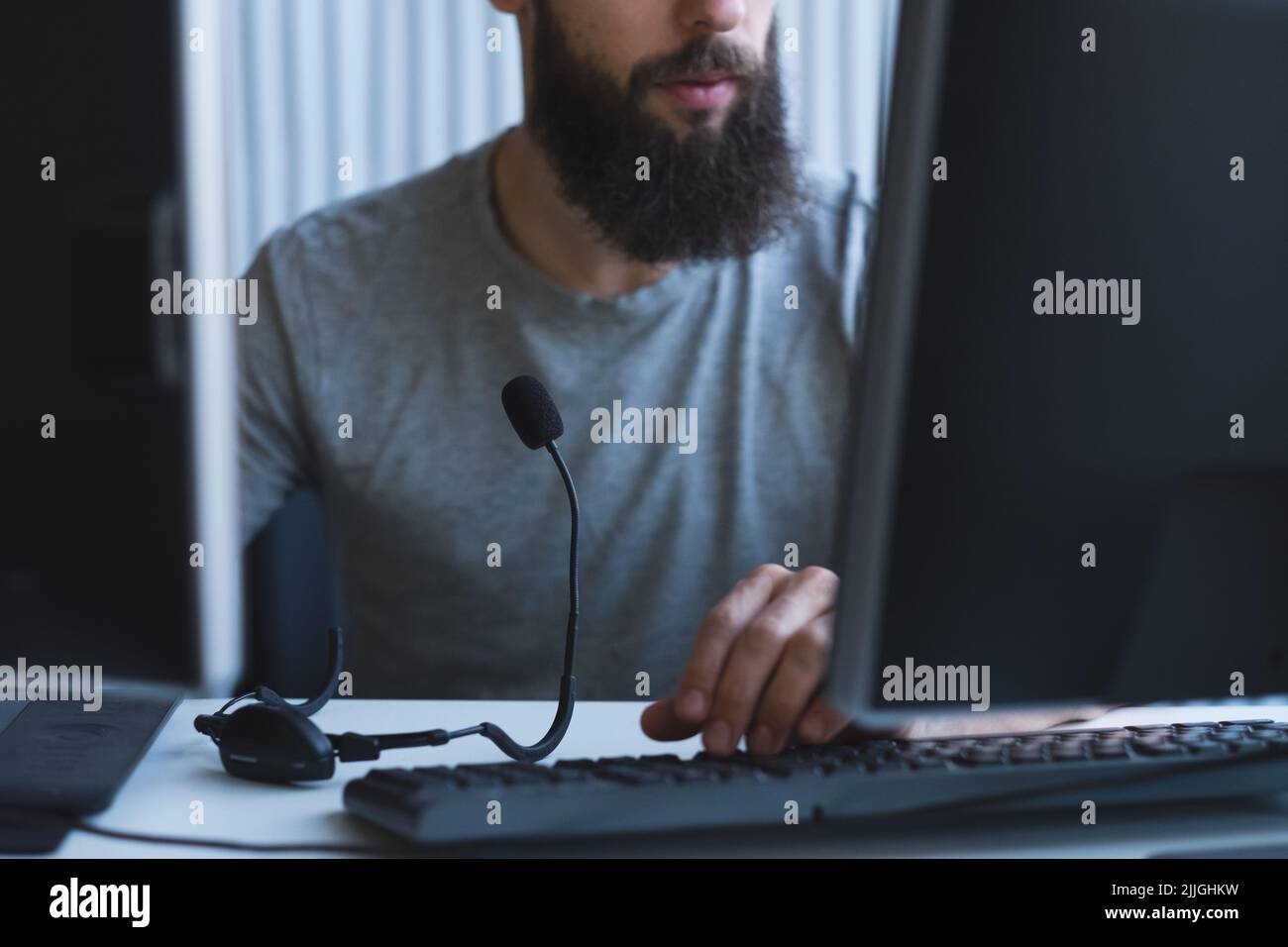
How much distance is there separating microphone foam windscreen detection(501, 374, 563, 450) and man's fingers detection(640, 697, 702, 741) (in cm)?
18

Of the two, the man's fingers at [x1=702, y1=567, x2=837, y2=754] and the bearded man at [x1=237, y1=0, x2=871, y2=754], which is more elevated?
the bearded man at [x1=237, y1=0, x2=871, y2=754]

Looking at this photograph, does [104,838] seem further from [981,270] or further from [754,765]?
[981,270]

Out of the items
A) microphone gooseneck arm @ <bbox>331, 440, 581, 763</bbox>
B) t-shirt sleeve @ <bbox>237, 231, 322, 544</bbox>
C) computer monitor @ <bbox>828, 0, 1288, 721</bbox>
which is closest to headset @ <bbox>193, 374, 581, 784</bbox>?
microphone gooseneck arm @ <bbox>331, 440, 581, 763</bbox>

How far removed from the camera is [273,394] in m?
1.50

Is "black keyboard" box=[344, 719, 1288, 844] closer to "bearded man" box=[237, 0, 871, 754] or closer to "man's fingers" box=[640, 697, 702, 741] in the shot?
"man's fingers" box=[640, 697, 702, 741]

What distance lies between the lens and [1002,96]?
1.58ft

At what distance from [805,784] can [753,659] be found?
0.40 ft

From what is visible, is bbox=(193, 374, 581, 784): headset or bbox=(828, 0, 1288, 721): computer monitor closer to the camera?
bbox=(828, 0, 1288, 721): computer monitor

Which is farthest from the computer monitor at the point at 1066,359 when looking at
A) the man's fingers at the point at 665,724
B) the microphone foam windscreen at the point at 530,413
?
the microphone foam windscreen at the point at 530,413

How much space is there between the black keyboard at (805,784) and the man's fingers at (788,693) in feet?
0.05

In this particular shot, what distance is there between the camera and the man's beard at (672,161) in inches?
59.1

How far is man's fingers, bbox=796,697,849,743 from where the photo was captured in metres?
0.65

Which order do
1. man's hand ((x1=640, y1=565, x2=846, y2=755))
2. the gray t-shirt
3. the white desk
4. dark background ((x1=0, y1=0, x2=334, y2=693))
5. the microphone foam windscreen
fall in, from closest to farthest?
dark background ((x1=0, y1=0, x2=334, y2=693))
the white desk
man's hand ((x1=640, y1=565, x2=846, y2=755))
the microphone foam windscreen
the gray t-shirt

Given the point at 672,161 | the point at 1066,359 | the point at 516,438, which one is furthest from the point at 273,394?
the point at 1066,359
